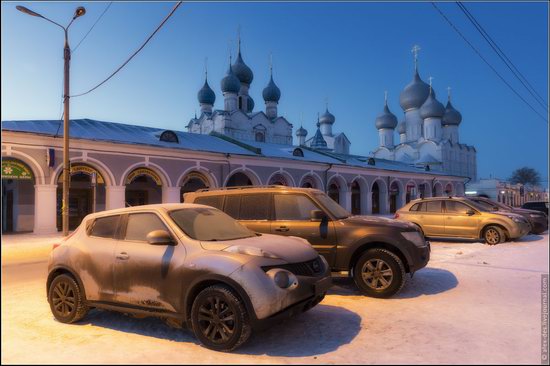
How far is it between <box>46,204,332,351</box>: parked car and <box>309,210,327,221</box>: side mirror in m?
1.61

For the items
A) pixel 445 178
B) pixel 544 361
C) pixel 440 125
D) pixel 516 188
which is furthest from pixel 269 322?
pixel 516 188

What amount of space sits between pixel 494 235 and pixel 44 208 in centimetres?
1942

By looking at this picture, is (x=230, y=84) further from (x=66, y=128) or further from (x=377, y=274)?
(x=377, y=274)

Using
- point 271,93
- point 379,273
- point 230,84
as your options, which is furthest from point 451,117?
point 379,273

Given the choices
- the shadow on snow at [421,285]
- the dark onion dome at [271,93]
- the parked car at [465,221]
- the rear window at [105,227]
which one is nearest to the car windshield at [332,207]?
the shadow on snow at [421,285]

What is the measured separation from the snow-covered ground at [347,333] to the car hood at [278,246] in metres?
0.95

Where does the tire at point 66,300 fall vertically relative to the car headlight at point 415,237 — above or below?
below

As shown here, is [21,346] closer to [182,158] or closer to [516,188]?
[182,158]

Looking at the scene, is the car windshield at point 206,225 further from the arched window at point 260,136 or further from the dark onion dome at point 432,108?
the dark onion dome at point 432,108

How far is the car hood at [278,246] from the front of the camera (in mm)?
4602

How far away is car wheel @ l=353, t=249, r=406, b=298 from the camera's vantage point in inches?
248

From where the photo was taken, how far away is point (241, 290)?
163 inches

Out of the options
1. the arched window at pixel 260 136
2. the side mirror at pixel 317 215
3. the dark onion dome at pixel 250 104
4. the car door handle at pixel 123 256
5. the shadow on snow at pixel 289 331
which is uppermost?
the dark onion dome at pixel 250 104

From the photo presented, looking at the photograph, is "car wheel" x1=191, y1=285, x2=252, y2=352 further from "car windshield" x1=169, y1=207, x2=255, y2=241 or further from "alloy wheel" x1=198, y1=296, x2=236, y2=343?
"car windshield" x1=169, y1=207, x2=255, y2=241
